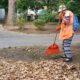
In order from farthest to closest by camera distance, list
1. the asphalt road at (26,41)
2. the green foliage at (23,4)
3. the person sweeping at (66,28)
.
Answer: the green foliage at (23,4) < the asphalt road at (26,41) < the person sweeping at (66,28)

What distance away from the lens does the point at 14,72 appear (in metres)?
8.60

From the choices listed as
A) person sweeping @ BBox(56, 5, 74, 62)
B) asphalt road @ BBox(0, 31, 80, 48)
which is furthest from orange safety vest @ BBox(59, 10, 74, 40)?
asphalt road @ BBox(0, 31, 80, 48)

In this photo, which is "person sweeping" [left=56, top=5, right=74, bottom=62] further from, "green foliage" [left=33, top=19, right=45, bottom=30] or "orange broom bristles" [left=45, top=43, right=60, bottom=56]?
"green foliage" [left=33, top=19, right=45, bottom=30]

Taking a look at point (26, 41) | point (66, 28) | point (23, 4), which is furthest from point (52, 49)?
point (23, 4)

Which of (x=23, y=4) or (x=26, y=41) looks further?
(x=23, y=4)

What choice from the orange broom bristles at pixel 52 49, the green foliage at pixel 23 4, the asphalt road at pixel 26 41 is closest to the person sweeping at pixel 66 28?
the orange broom bristles at pixel 52 49

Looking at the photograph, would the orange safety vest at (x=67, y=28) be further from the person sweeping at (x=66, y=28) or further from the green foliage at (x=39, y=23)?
the green foliage at (x=39, y=23)

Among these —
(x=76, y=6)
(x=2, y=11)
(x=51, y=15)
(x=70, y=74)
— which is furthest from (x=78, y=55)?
(x=2, y=11)

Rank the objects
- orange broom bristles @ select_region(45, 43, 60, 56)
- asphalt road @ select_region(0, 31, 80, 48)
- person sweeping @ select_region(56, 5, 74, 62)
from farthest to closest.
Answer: asphalt road @ select_region(0, 31, 80, 48) < orange broom bristles @ select_region(45, 43, 60, 56) < person sweeping @ select_region(56, 5, 74, 62)

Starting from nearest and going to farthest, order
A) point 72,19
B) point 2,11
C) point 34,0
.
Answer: point 72,19 → point 34,0 → point 2,11

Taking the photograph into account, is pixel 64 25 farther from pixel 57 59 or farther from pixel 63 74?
pixel 63 74

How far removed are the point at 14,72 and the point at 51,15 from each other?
15916mm

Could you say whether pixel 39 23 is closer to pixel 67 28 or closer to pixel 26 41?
pixel 26 41

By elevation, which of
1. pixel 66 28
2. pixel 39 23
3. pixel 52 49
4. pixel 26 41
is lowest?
pixel 39 23
